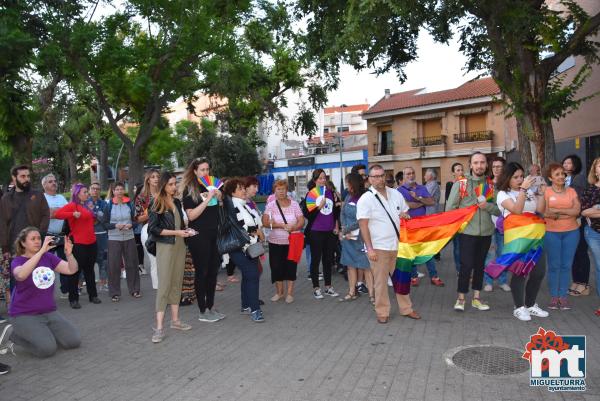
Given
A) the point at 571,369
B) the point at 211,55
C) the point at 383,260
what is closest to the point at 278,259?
the point at 383,260

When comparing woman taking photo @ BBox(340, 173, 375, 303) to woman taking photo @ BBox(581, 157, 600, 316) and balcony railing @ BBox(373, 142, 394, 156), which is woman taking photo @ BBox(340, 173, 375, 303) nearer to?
woman taking photo @ BBox(581, 157, 600, 316)

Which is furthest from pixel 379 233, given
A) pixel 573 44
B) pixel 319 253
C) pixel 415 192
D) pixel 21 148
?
pixel 21 148

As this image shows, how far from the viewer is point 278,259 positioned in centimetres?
765

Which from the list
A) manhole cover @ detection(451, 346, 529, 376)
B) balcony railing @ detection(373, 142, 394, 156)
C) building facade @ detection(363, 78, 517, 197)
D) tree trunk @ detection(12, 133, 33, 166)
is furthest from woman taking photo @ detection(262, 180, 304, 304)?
balcony railing @ detection(373, 142, 394, 156)

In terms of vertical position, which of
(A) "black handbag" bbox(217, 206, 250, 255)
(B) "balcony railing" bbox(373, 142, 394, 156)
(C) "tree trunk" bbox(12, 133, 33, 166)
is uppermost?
(B) "balcony railing" bbox(373, 142, 394, 156)

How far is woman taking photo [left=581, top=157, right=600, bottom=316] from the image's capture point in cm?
642

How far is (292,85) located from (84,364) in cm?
3018

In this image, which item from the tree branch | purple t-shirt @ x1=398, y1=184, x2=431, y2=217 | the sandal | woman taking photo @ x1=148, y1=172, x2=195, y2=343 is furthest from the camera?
the tree branch

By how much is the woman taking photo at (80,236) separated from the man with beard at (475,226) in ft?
17.3

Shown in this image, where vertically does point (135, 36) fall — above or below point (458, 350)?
above

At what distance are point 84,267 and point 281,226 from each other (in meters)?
3.08

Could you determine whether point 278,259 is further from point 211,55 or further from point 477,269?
point 211,55

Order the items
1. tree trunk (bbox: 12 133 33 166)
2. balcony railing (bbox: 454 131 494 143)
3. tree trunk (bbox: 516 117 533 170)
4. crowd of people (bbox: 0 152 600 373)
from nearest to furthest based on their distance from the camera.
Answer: crowd of people (bbox: 0 152 600 373) < tree trunk (bbox: 516 117 533 170) < tree trunk (bbox: 12 133 33 166) < balcony railing (bbox: 454 131 494 143)

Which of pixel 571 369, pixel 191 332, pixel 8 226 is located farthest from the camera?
pixel 8 226
